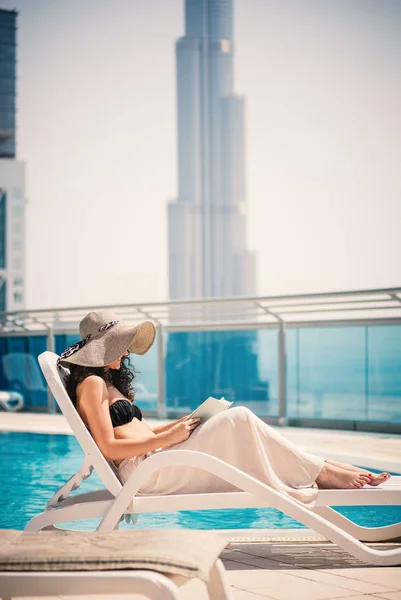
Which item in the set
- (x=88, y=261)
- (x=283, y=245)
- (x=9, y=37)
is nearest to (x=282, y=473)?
(x=88, y=261)

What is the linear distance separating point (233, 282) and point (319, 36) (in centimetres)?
3169

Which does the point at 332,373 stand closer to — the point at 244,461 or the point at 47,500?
the point at 47,500

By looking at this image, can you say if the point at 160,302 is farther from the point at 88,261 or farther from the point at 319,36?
the point at 319,36

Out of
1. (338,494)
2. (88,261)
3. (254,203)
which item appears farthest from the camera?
(254,203)

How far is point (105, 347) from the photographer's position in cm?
422

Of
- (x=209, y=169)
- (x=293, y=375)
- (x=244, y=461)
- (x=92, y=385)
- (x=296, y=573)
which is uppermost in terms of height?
(x=209, y=169)

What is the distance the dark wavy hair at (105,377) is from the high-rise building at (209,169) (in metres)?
107

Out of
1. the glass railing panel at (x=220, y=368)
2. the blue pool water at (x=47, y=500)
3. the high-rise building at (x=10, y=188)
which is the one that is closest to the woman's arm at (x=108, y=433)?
the blue pool water at (x=47, y=500)

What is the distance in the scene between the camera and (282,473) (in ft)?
13.3

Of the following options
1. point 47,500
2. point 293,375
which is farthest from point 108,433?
point 293,375

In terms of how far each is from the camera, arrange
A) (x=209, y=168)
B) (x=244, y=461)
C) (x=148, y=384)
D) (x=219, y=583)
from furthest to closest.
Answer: (x=209, y=168) < (x=148, y=384) < (x=244, y=461) < (x=219, y=583)

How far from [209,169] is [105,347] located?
130 meters

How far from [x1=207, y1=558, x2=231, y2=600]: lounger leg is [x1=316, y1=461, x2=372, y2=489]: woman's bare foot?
4.94 feet

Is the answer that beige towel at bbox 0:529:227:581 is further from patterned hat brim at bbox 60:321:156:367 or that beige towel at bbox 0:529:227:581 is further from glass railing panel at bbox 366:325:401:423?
glass railing panel at bbox 366:325:401:423
